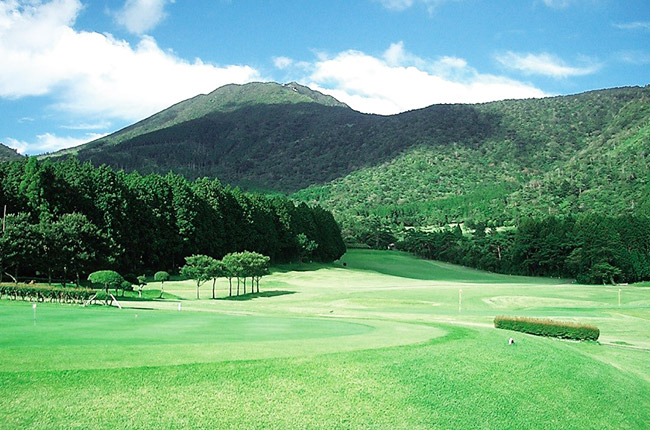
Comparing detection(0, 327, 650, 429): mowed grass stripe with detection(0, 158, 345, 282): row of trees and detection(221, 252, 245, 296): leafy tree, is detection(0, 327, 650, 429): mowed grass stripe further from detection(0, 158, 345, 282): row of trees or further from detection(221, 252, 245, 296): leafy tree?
detection(0, 158, 345, 282): row of trees

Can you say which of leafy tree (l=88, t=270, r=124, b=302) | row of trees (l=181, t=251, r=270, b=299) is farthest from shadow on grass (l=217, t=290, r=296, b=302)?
leafy tree (l=88, t=270, r=124, b=302)

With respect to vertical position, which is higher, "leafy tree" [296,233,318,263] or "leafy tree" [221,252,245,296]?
"leafy tree" [296,233,318,263]

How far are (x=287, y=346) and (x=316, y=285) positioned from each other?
6458 cm

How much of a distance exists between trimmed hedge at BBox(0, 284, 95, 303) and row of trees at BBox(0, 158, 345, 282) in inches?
557

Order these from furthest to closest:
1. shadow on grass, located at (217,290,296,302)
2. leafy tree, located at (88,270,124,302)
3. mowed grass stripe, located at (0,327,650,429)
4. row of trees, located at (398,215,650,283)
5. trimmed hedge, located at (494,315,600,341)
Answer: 1. row of trees, located at (398,215,650,283)
2. shadow on grass, located at (217,290,296,302)
3. leafy tree, located at (88,270,124,302)
4. trimmed hedge, located at (494,315,600,341)
5. mowed grass stripe, located at (0,327,650,429)

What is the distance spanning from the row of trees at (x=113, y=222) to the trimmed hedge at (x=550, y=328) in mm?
45042

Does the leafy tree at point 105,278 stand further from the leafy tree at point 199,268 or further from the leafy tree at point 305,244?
the leafy tree at point 305,244

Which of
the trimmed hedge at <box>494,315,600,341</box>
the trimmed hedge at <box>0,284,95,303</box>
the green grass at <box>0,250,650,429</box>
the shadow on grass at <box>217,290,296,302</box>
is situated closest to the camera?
the green grass at <box>0,250,650,429</box>

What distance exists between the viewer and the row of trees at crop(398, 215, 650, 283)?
3991 inches

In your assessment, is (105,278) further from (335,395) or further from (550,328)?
(335,395)

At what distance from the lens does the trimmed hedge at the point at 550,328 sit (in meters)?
32.6

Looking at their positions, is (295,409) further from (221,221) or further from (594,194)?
(594,194)

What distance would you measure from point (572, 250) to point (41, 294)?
95.3 meters

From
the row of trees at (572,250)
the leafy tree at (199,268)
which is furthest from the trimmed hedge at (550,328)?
the row of trees at (572,250)
